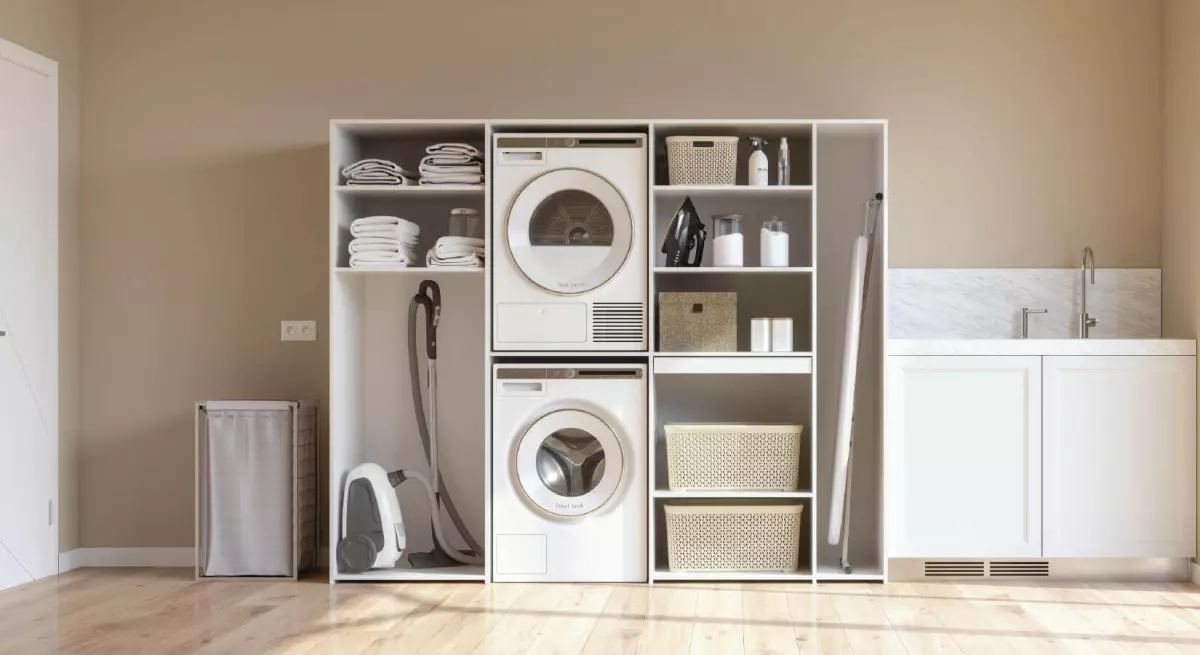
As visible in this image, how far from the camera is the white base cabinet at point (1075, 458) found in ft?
14.5

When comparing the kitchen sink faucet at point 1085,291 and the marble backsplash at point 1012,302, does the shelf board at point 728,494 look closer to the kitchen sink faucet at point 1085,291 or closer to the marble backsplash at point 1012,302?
the marble backsplash at point 1012,302

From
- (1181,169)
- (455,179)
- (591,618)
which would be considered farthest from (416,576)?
(1181,169)

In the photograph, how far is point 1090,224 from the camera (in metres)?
4.84

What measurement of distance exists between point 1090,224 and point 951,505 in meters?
1.42

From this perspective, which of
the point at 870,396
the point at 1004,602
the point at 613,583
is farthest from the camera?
the point at 870,396

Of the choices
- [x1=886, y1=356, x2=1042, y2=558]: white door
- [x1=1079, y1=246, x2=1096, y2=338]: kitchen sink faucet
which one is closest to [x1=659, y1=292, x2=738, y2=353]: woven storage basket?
[x1=886, y1=356, x2=1042, y2=558]: white door

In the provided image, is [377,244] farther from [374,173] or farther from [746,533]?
[746,533]

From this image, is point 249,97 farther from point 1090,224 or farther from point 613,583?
point 1090,224

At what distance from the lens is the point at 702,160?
4.49 m

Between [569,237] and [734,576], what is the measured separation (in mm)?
1487

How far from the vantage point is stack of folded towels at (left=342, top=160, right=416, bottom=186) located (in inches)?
178

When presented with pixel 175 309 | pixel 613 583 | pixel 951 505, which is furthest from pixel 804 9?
pixel 175 309

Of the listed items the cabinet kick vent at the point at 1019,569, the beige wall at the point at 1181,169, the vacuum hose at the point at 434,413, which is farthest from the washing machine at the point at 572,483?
the beige wall at the point at 1181,169

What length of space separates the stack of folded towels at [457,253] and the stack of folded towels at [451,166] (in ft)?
0.76
